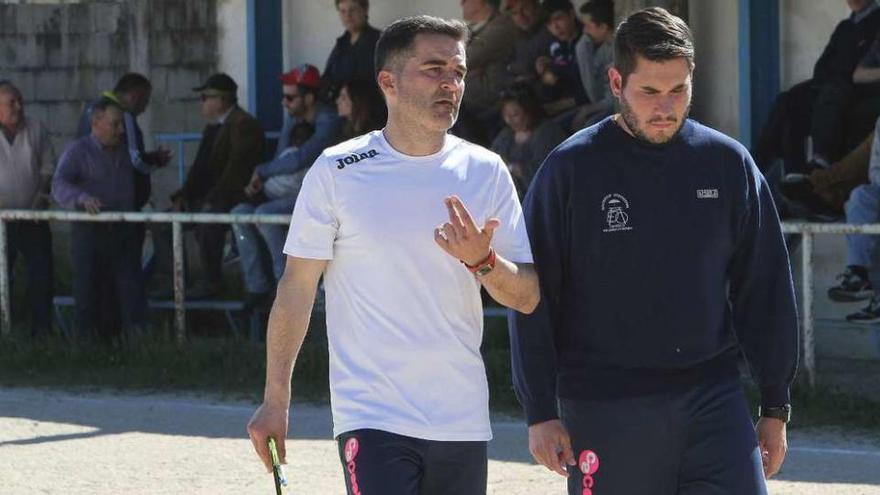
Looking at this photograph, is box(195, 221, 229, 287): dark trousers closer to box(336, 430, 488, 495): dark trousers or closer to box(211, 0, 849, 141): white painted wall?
box(211, 0, 849, 141): white painted wall

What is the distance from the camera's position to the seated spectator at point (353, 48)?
39.6 ft

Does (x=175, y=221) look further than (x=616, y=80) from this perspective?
Yes

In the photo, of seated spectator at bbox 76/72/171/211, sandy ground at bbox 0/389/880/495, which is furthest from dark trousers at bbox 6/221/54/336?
sandy ground at bbox 0/389/880/495

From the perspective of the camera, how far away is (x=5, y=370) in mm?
11047

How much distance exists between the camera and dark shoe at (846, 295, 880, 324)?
379 inches

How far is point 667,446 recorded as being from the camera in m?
4.31

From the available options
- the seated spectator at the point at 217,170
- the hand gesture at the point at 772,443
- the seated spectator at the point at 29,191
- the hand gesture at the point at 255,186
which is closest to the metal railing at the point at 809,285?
the hand gesture at the point at 255,186

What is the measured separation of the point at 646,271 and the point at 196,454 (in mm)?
4351

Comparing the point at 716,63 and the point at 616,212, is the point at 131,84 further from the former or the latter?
the point at 616,212

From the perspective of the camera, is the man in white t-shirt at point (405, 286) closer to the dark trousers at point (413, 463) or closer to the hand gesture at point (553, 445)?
the dark trousers at point (413, 463)

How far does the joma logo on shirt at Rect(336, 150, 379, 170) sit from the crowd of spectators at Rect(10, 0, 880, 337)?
5.59m

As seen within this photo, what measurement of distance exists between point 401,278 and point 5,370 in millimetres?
7171

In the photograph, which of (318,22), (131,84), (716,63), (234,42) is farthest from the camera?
(234,42)

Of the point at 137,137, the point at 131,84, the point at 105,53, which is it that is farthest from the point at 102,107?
the point at 105,53
